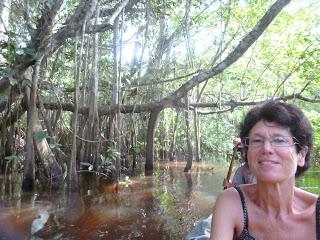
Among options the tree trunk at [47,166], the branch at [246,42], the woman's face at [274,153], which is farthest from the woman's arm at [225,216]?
the tree trunk at [47,166]

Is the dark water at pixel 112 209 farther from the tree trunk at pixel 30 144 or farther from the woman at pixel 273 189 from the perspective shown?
the woman at pixel 273 189

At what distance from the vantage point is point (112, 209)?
5.63 m

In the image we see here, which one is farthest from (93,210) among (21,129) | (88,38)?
(21,129)

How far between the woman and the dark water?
2.94 meters

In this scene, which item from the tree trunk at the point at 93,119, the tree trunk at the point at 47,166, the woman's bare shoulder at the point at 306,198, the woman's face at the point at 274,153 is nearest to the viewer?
the woman's face at the point at 274,153

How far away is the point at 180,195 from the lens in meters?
6.83

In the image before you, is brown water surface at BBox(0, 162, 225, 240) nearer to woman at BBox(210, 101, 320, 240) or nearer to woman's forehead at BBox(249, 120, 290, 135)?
woman at BBox(210, 101, 320, 240)

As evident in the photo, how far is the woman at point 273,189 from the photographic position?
1456 millimetres

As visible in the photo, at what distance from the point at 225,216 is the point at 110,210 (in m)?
4.23

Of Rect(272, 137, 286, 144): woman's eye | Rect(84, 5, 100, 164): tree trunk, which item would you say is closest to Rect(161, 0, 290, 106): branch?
Rect(84, 5, 100, 164): tree trunk

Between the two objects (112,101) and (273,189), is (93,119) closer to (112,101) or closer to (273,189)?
(112,101)

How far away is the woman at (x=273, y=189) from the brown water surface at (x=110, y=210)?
2.95 metres

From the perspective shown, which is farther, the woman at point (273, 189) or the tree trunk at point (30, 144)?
the tree trunk at point (30, 144)

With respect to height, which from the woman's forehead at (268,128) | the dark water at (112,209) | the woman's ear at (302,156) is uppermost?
the woman's forehead at (268,128)
